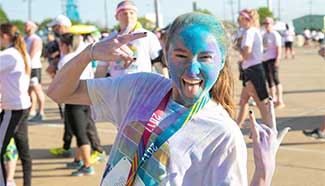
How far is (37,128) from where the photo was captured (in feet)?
29.3

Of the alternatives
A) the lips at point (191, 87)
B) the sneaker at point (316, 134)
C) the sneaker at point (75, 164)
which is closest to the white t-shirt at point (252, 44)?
the sneaker at point (316, 134)

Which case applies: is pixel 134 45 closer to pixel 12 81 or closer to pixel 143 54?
pixel 143 54

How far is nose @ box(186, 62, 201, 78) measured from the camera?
1.67 metres

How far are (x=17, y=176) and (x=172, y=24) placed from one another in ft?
15.2

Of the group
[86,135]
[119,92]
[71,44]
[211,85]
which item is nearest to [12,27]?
[71,44]

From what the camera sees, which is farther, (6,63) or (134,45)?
(134,45)

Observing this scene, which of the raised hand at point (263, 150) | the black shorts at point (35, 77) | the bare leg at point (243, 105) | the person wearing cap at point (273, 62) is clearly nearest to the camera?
the raised hand at point (263, 150)

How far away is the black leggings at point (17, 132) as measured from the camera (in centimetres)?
491

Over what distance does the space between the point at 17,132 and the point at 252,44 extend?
151 inches

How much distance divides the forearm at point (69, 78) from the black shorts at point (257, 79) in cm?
552

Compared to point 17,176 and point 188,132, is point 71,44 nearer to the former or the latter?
point 17,176

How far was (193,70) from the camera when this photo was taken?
5.46 ft

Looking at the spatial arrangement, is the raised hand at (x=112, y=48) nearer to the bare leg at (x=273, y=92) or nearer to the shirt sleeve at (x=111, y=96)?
the shirt sleeve at (x=111, y=96)

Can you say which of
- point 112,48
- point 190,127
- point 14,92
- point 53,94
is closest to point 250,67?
point 14,92
